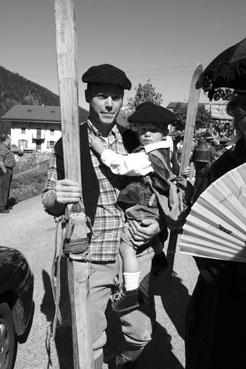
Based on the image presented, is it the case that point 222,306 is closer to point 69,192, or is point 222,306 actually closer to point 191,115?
point 69,192

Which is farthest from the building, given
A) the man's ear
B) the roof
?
the man's ear

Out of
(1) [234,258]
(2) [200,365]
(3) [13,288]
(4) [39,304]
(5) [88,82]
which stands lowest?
(4) [39,304]

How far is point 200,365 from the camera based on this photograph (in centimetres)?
186

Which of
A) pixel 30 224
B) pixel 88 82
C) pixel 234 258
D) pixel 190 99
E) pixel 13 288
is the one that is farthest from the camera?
pixel 30 224

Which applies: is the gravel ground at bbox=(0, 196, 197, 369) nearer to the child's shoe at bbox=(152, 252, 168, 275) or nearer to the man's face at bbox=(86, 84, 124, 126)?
the child's shoe at bbox=(152, 252, 168, 275)

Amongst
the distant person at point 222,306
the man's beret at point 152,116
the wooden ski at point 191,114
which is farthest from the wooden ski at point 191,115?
the distant person at point 222,306

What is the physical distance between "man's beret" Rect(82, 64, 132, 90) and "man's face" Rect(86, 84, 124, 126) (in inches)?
2.2

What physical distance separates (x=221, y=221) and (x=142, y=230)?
3.44ft

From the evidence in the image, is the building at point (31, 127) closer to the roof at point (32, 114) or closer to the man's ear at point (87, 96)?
the roof at point (32, 114)

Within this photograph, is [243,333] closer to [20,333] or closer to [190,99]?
[20,333]

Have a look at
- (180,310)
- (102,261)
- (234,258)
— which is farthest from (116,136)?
(180,310)

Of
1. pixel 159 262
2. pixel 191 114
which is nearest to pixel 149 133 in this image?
pixel 159 262

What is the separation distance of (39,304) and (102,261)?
7.44ft

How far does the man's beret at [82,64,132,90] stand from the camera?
2.30 m
